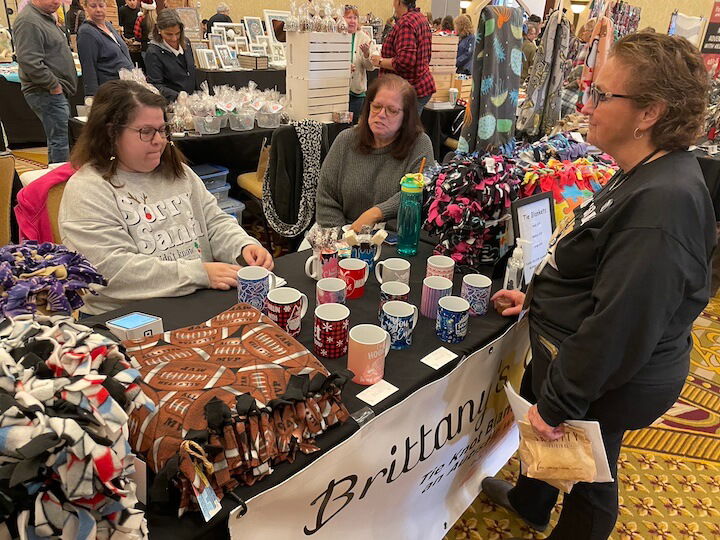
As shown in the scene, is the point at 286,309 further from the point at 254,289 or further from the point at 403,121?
the point at 403,121

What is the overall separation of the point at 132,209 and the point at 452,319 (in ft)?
3.52

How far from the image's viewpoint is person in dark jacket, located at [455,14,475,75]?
703 centimetres

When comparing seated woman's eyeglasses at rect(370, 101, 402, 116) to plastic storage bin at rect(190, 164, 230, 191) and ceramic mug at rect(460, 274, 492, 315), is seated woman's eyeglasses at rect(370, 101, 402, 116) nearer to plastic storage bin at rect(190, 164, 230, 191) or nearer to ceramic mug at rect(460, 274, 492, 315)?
ceramic mug at rect(460, 274, 492, 315)

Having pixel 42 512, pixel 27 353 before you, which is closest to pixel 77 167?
pixel 27 353

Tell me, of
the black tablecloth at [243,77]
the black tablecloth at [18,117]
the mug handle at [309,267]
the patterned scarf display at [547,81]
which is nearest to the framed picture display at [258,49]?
the black tablecloth at [243,77]

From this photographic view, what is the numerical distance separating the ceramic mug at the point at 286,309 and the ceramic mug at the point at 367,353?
0.56 feet

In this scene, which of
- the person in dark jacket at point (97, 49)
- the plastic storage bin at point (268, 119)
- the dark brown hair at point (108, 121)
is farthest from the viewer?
the person in dark jacket at point (97, 49)

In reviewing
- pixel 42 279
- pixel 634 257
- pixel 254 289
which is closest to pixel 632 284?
pixel 634 257

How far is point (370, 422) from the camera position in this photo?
1105mm

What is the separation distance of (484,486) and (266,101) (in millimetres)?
3109

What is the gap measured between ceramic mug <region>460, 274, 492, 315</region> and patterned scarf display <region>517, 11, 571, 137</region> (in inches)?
75.4

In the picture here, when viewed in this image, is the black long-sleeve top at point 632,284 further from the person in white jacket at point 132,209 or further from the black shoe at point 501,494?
the person in white jacket at point 132,209

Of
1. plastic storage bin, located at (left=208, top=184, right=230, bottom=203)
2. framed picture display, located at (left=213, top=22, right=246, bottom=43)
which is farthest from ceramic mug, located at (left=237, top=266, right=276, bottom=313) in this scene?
framed picture display, located at (left=213, top=22, right=246, bottom=43)

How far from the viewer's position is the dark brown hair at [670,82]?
1.03 meters
